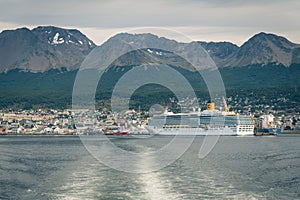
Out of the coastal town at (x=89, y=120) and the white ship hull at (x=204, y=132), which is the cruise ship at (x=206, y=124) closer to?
the white ship hull at (x=204, y=132)

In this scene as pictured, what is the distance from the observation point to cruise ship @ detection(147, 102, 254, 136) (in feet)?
326

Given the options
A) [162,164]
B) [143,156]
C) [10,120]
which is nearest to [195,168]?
[162,164]

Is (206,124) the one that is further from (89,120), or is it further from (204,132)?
(89,120)

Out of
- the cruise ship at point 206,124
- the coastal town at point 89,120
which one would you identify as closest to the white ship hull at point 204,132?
the cruise ship at point 206,124

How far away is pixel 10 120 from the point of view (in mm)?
138500

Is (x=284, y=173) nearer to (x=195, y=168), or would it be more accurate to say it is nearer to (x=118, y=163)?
(x=195, y=168)

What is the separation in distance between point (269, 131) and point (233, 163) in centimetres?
6269

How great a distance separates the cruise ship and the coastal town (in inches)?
220

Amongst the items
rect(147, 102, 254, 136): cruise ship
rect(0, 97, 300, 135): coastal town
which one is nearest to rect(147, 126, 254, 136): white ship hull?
rect(147, 102, 254, 136): cruise ship

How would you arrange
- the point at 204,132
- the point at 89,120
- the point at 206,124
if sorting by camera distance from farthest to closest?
the point at 89,120 < the point at 206,124 < the point at 204,132

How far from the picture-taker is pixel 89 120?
138 m

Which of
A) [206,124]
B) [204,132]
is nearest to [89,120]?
[206,124]

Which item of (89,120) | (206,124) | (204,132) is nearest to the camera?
(204,132)

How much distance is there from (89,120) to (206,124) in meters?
42.6
